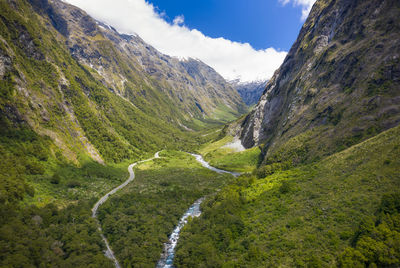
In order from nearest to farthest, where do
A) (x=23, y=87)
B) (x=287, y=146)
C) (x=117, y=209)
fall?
(x=117, y=209) < (x=287, y=146) < (x=23, y=87)

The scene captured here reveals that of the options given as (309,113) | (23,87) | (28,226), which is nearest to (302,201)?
(309,113)

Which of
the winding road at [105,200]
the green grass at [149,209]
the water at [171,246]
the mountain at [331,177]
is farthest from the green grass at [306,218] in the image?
the winding road at [105,200]

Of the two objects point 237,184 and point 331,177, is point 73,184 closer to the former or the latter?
point 237,184

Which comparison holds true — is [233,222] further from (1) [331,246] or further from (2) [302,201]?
(1) [331,246]

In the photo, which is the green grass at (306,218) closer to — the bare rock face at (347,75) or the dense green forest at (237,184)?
the dense green forest at (237,184)

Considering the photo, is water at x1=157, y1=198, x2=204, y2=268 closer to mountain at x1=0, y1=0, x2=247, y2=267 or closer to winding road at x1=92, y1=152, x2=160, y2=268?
mountain at x1=0, y1=0, x2=247, y2=267
